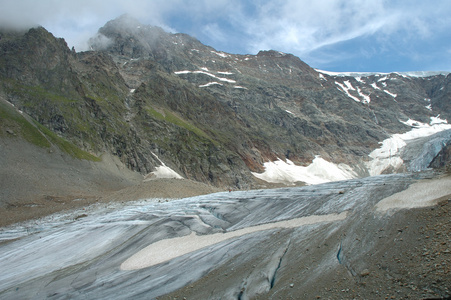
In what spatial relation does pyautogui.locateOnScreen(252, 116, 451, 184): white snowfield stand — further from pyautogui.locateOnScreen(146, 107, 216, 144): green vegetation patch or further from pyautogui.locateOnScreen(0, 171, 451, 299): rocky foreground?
pyautogui.locateOnScreen(0, 171, 451, 299): rocky foreground

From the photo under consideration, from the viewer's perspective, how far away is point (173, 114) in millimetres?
118125

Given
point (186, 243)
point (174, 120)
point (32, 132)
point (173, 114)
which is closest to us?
point (186, 243)

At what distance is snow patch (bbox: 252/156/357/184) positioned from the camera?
395 ft

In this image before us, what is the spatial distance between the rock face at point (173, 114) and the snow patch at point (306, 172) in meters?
4.13

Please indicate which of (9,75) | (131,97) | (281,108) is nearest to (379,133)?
(281,108)

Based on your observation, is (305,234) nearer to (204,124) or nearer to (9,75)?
(9,75)

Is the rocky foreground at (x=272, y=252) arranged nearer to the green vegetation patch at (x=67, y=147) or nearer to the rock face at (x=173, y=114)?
the green vegetation patch at (x=67, y=147)

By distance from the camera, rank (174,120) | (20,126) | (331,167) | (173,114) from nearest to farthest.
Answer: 1. (20,126)
2. (174,120)
3. (173,114)
4. (331,167)

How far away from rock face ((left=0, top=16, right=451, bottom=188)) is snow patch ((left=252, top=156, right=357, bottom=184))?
4.13 meters

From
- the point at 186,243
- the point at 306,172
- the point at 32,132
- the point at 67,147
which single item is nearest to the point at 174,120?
the point at 67,147

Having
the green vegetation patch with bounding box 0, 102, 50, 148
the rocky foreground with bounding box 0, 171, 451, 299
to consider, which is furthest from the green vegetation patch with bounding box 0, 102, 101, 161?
the rocky foreground with bounding box 0, 171, 451, 299

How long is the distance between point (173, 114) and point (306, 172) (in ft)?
216

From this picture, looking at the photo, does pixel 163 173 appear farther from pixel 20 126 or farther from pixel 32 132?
pixel 20 126

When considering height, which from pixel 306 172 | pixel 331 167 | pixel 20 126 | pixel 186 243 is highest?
pixel 20 126
